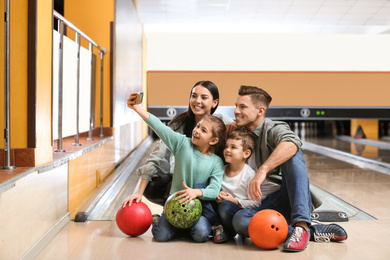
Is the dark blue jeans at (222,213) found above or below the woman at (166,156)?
below

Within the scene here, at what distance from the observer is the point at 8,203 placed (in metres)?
1.70

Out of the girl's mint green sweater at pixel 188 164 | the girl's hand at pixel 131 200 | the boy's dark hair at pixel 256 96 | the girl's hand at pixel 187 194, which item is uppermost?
the boy's dark hair at pixel 256 96

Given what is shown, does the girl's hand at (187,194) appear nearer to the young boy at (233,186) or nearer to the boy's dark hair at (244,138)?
the young boy at (233,186)

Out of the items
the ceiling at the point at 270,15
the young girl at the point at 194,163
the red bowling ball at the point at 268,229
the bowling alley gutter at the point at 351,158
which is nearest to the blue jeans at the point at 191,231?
the young girl at the point at 194,163

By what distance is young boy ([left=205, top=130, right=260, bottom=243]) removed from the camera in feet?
7.49

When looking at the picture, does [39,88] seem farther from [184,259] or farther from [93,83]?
[93,83]

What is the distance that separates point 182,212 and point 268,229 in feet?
1.31

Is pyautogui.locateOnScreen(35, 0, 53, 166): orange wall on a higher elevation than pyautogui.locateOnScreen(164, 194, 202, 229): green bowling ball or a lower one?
higher

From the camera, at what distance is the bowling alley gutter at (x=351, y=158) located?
5.20 meters

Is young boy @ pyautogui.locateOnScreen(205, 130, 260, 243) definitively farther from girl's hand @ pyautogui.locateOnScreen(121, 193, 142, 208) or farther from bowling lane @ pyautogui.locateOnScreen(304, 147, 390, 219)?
bowling lane @ pyautogui.locateOnScreen(304, 147, 390, 219)

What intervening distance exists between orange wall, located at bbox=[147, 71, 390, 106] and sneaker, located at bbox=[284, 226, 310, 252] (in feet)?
20.9

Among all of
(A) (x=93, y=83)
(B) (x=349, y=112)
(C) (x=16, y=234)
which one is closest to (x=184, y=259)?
(C) (x=16, y=234)

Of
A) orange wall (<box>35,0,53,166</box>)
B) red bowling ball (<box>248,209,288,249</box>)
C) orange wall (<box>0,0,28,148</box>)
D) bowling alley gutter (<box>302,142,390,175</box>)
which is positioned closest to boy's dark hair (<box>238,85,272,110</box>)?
red bowling ball (<box>248,209,288,249</box>)

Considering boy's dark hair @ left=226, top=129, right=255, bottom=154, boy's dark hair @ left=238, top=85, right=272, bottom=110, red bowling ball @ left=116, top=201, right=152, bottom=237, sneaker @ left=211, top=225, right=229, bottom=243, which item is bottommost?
sneaker @ left=211, top=225, right=229, bottom=243
